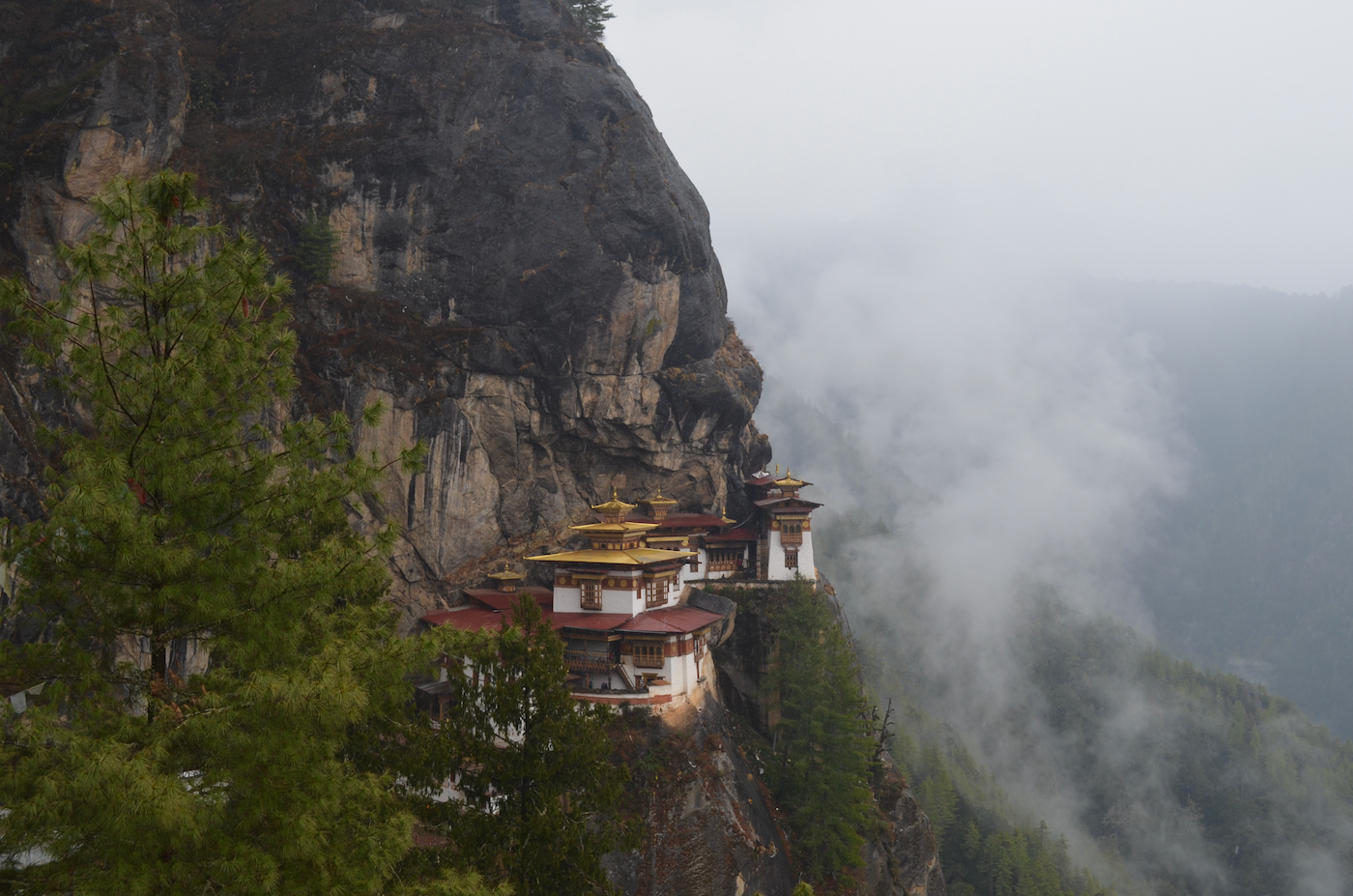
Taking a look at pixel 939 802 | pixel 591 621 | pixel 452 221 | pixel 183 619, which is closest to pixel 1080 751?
pixel 939 802

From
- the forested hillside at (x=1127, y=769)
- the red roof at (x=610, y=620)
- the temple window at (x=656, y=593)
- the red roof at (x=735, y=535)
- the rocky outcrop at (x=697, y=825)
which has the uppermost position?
the red roof at (x=735, y=535)

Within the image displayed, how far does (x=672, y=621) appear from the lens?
25.7 meters

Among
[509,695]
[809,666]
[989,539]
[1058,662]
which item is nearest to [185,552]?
[509,695]

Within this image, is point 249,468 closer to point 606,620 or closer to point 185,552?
point 185,552

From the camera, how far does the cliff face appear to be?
28547mm

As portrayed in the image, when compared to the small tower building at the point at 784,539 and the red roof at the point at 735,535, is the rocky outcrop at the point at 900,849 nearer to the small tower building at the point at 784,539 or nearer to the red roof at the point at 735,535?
the small tower building at the point at 784,539

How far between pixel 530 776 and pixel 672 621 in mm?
13042

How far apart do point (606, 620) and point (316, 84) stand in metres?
24.8

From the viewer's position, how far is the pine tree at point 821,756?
25344 mm

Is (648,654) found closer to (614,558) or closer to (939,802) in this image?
(614,558)

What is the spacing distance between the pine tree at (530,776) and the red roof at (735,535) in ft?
67.3

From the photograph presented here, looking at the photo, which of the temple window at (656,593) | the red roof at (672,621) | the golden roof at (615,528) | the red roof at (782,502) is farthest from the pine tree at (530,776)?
the red roof at (782,502)

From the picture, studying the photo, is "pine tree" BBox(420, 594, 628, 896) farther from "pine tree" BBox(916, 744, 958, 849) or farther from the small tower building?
"pine tree" BBox(916, 744, 958, 849)

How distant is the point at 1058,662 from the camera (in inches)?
3364
